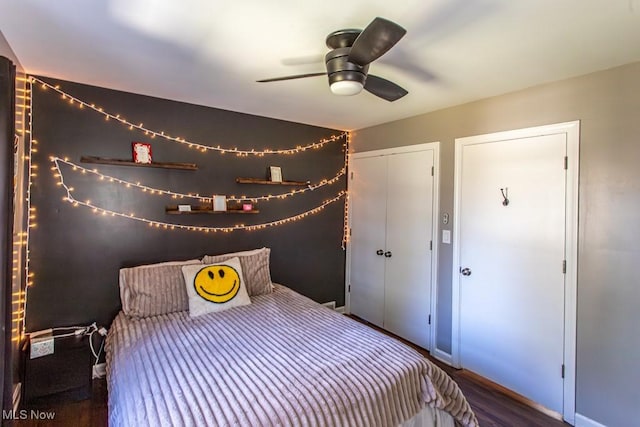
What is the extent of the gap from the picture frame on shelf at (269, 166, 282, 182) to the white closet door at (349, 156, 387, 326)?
1.05 m

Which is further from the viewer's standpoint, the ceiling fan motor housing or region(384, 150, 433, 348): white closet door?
region(384, 150, 433, 348): white closet door

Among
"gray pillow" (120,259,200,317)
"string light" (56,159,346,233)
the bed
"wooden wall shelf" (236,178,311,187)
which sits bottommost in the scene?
the bed

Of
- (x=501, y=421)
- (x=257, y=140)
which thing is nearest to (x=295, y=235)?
(x=257, y=140)

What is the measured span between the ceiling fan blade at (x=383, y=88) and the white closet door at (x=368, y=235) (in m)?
1.70

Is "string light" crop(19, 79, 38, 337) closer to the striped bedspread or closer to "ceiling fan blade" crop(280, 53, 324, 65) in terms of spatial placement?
the striped bedspread

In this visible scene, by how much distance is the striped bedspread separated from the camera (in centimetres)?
144

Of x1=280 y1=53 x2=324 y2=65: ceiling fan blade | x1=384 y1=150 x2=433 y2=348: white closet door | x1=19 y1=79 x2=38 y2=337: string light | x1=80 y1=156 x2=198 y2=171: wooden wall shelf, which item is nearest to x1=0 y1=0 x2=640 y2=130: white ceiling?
x1=280 y1=53 x2=324 y2=65: ceiling fan blade

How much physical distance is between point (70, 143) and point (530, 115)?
3.61 metres

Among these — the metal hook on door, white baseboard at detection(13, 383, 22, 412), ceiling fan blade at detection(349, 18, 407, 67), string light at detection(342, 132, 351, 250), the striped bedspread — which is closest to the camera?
ceiling fan blade at detection(349, 18, 407, 67)

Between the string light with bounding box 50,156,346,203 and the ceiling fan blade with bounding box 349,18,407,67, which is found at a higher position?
the ceiling fan blade with bounding box 349,18,407,67

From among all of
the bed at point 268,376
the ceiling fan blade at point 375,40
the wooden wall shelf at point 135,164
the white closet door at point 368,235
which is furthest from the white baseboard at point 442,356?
the wooden wall shelf at point 135,164

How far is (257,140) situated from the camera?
3502mm

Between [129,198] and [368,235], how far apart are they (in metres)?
2.55

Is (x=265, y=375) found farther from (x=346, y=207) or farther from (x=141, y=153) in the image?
(x=346, y=207)
